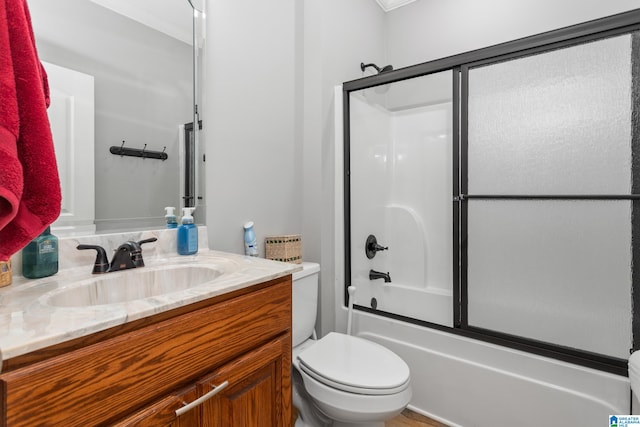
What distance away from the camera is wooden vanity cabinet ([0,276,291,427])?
0.49 metres

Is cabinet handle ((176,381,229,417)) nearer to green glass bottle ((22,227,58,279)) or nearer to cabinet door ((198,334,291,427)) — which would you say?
cabinet door ((198,334,291,427))

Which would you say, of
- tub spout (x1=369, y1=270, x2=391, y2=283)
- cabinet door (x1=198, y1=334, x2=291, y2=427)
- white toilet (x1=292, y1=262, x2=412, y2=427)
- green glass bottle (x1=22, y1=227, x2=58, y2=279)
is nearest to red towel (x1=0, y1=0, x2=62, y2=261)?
green glass bottle (x1=22, y1=227, x2=58, y2=279)

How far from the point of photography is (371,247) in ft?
6.64

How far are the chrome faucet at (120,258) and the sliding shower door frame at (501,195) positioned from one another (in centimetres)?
126

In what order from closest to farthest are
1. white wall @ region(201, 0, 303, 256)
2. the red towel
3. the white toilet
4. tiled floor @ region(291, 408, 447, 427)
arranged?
1. the red towel
2. the white toilet
3. white wall @ region(201, 0, 303, 256)
4. tiled floor @ region(291, 408, 447, 427)

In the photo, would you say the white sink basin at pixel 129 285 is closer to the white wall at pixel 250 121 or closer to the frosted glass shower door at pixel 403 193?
the white wall at pixel 250 121

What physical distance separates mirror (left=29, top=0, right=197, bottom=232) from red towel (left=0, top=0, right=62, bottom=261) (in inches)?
14.8

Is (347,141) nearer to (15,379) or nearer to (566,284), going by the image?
(566,284)

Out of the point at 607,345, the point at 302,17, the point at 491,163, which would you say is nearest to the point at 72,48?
the point at 302,17

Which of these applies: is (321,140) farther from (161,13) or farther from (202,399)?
(202,399)

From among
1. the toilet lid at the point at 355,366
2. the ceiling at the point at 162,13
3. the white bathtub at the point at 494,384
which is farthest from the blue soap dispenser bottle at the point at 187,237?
the white bathtub at the point at 494,384

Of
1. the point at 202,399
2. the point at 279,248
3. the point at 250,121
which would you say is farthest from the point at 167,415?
the point at 250,121

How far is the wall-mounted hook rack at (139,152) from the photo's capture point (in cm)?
112

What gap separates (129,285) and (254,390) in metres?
0.47
